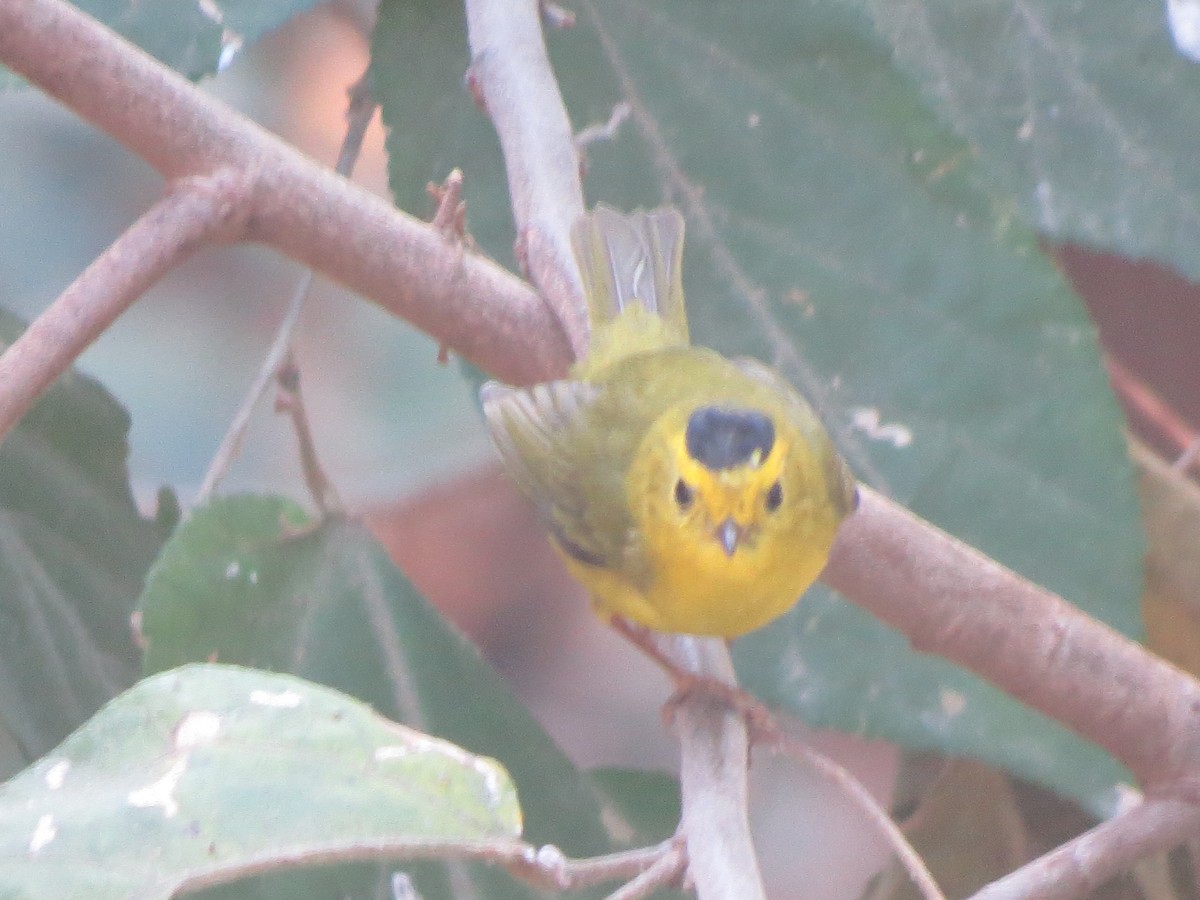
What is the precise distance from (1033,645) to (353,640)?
0.74 m

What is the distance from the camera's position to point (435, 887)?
1.36m

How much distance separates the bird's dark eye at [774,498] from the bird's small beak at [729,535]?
0.13ft

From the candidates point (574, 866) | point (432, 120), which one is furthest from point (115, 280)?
point (432, 120)

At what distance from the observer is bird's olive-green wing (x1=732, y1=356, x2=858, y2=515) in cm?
129

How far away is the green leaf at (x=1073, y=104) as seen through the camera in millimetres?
1595

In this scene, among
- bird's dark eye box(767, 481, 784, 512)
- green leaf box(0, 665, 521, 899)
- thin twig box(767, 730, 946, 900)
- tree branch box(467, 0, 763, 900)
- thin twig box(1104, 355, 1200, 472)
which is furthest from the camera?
thin twig box(1104, 355, 1200, 472)

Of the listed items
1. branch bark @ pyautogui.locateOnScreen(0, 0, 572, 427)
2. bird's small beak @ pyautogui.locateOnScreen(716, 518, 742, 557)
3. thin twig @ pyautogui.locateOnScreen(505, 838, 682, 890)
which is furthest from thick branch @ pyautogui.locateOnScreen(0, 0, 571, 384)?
thin twig @ pyautogui.locateOnScreen(505, 838, 682, 890)

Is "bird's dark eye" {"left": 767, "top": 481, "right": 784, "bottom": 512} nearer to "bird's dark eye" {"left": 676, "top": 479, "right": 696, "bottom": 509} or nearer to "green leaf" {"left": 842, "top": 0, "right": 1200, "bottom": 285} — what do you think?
"bird's dark eye" {"left": 676, "top": 479, "right": 696, "bottom": 509}

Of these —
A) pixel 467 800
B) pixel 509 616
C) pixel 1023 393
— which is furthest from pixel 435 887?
pixel 509 616

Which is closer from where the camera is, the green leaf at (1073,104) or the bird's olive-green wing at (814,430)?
the bird's olive-green wing at (814,430)

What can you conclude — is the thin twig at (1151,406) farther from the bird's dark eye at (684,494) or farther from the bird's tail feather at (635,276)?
the bird's dark eye at (684,494)

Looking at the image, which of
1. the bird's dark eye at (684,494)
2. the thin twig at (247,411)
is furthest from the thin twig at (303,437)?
the bird's dark eye at (684,494)

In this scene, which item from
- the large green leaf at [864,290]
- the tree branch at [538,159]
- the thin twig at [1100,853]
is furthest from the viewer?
the large green leaf at [864,290]

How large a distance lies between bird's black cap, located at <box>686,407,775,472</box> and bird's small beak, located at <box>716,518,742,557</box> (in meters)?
0.06
